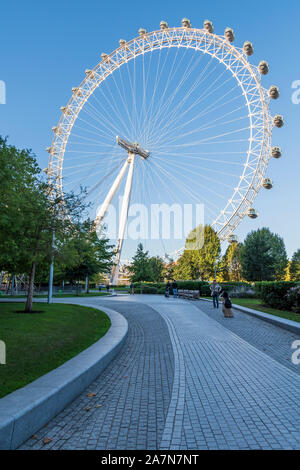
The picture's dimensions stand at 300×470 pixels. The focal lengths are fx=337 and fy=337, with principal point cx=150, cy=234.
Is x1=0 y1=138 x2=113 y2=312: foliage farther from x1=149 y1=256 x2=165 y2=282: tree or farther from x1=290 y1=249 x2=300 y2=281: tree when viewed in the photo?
x1=290 y1=249 x2=300 y2=281: tree

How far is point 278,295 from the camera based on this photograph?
17.8 m

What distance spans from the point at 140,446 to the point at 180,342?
6037 millimetres

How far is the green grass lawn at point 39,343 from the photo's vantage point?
Result: 5594 millimetres

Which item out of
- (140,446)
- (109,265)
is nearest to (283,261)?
(109,265)

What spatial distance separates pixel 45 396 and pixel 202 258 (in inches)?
1941

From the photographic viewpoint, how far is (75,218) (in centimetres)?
1666

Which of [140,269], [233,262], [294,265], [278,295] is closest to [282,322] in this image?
[278,295]

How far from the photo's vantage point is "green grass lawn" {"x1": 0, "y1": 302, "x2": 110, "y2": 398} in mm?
5594

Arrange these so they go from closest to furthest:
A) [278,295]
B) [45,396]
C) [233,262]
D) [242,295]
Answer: [45,396]
[278,295]
[242,295]
[233,262]

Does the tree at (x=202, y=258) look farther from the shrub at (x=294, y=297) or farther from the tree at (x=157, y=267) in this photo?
the shrub at (x=294, y=297)

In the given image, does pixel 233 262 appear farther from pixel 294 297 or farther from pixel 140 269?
pixel 294 297

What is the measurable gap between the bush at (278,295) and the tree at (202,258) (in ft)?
108

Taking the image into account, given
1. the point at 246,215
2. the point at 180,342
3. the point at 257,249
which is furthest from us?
the point at 257,249

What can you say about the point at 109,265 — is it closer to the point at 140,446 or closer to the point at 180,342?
the point at 180,342
